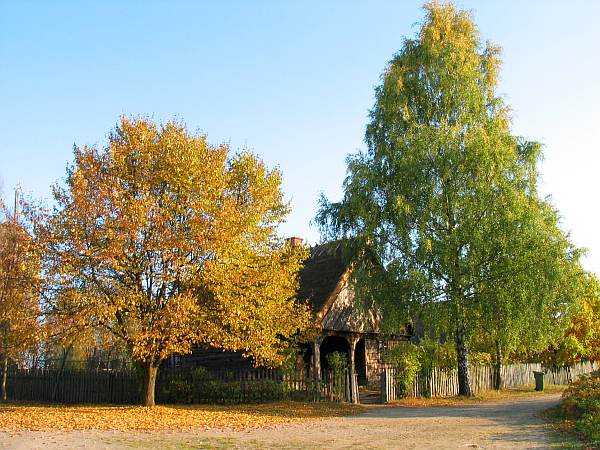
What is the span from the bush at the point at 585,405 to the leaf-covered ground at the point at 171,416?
7105 mm

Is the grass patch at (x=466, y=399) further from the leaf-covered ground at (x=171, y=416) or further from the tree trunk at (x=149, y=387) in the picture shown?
the tree trunk at (x=149, y=387)

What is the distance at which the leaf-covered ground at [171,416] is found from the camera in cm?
1611

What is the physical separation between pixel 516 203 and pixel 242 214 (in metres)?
11.5

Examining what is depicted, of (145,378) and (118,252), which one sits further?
(145,378)

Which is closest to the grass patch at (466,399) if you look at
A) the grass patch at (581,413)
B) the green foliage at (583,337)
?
the grass patch at (581,413)

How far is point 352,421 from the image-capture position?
17688mm

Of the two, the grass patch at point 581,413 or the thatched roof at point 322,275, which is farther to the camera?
the thatched roof at point 322,275

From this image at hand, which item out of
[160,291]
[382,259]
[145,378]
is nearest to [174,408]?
[145,378]

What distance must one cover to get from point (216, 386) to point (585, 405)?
44.2ft

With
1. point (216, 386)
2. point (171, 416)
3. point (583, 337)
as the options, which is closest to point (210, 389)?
point (216, 386)

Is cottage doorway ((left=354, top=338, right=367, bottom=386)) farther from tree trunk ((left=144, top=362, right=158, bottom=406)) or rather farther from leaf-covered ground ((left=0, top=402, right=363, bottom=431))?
tree trunk ((left=144, top=362, right=158, bottom=406))

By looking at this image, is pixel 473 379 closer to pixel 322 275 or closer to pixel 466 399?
pixel 466 399

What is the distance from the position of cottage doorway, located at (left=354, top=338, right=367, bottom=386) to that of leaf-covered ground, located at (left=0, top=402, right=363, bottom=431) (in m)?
7.20

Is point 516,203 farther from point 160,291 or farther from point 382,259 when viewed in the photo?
point 160,291
